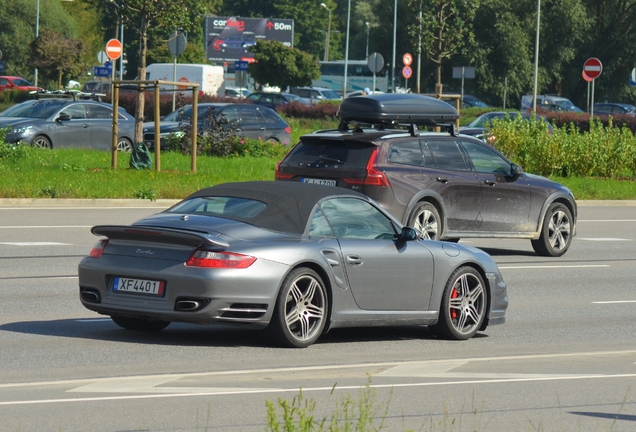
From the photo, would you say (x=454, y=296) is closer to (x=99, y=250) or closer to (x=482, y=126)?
(x=99, y=250)

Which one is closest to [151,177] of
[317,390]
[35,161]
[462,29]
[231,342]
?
[35,161]

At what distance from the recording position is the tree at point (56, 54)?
57531 mm

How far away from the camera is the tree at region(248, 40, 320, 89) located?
69.6 m

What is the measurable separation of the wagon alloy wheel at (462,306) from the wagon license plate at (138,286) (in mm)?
2575

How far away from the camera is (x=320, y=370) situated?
339 inches

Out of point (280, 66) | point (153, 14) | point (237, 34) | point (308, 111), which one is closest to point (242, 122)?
point (153, 14)

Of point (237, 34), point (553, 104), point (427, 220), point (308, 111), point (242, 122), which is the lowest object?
point (427, 220)

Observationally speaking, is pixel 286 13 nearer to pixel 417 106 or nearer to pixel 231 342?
pixel 417 106

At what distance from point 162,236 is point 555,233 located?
1010 cm

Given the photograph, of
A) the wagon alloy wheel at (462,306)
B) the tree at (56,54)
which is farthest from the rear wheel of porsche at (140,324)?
the tree at (56,54)

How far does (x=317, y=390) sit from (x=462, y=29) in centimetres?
4265

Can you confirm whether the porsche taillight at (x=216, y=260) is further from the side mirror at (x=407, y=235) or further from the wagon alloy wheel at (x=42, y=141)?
the wagon alloy wheel at (x=42, y=141)

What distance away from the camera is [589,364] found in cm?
932

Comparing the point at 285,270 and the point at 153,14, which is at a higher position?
the point at 153,14
